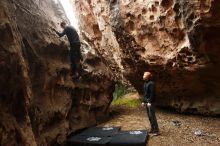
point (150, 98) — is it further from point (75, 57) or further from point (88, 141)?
point (75, 57)

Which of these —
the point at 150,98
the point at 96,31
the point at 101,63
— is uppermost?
the point at 96,31

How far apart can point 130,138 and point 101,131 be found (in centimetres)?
147

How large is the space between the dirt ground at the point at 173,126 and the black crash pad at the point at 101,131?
609mm

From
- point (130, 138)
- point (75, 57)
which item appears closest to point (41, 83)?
point (75, 57)

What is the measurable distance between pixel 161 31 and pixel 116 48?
3465mm

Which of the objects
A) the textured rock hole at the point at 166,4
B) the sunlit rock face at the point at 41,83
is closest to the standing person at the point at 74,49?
the sunlit rock face at the point at 41,83

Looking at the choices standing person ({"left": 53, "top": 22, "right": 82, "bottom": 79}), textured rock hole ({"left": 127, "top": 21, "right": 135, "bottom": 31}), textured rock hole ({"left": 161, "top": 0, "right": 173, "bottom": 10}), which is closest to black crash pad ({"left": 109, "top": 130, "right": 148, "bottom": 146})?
standing person ({"left": 53, "top": 22, "right": 82, "bottom": 79})

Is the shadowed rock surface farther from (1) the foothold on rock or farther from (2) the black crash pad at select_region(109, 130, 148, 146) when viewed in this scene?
(2) the black crash pad at select_region(109, 130, 148, 146)

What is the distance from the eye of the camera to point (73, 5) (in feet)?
63.3

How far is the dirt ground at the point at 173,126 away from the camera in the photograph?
994cm

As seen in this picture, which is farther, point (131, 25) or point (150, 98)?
point (131, 25)

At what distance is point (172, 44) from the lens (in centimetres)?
1219

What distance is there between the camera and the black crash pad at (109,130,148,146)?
A: 920 cm

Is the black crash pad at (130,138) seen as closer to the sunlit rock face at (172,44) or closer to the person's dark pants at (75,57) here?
the person's dark pants at (75,57)
